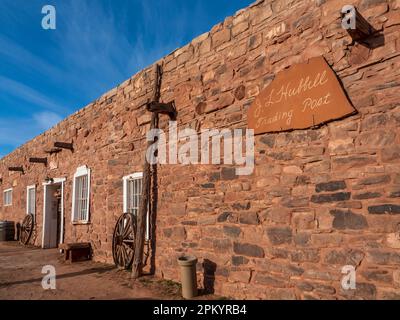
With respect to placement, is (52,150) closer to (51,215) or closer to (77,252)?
(51,215)

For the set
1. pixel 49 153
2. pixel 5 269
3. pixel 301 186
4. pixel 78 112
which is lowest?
pixel 5 269

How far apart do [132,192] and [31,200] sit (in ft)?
24.0

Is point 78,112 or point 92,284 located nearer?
point 92,284

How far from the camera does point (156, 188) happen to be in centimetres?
644

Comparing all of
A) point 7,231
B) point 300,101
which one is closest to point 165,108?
point 300,101

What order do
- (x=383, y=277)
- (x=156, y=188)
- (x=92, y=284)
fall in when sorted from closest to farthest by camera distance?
(x=383, y=277), (x=92, y=284), (x=156, y=188)

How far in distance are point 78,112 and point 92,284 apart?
214 inches

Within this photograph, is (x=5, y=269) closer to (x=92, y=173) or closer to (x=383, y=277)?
(x=92, y=173)

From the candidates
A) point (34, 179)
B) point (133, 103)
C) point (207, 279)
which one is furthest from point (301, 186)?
point (34, 179)

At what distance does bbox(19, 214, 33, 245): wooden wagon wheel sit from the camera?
12086 millimetres

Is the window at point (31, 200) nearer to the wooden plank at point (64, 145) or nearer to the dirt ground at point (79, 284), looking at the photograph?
the wooden plank at point (64, 145)

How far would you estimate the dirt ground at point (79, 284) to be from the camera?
525 centimetres

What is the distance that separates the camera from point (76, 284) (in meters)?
6.01
